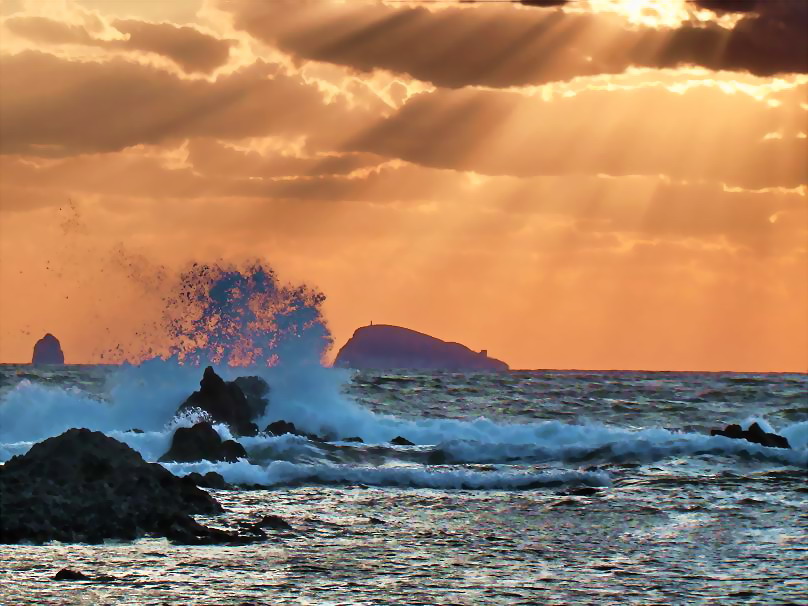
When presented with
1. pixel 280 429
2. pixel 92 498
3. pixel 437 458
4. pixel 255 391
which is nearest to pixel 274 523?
pixel 92 498

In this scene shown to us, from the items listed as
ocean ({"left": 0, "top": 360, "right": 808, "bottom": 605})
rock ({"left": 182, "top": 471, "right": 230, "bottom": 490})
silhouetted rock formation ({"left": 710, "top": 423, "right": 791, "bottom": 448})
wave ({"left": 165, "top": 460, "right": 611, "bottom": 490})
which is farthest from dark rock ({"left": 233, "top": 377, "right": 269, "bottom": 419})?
rock ({"left": 182, "top": 471, "right": 230, "bottom": 490})

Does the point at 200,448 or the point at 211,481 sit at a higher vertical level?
the point at 200,448

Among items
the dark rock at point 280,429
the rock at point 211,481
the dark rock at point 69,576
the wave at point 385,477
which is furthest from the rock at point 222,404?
the dark rock at point 69,576

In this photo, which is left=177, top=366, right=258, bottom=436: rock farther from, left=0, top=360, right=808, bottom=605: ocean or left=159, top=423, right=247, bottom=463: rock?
left=159, top=423, right=247, bottom=463: rock

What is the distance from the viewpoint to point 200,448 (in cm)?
2930

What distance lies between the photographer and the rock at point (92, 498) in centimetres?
1727

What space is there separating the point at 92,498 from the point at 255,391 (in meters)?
28.0

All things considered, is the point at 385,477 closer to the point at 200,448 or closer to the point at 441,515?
the point at 200,448

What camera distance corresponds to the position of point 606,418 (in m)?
58.2

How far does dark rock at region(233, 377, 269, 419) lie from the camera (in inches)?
1783

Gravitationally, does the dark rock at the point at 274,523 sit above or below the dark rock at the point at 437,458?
below

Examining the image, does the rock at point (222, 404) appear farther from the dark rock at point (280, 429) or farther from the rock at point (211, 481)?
the rock at point (211, 481)

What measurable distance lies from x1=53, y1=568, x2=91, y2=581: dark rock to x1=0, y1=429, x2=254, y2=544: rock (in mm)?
2975

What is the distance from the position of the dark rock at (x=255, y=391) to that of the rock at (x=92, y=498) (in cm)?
2539
